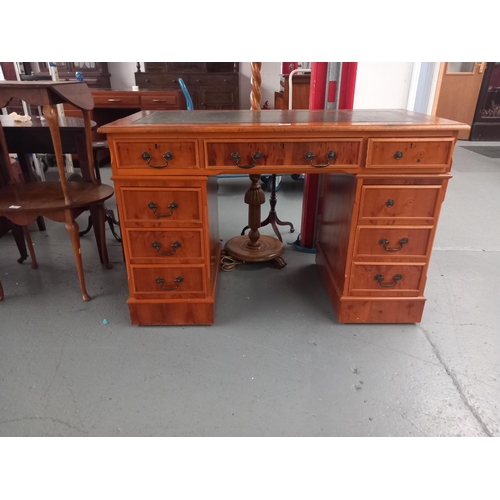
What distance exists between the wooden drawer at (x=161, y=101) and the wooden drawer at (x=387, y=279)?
347cm

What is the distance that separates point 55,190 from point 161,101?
107 inches

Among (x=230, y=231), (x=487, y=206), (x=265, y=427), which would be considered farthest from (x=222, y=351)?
(x=487, y=206)

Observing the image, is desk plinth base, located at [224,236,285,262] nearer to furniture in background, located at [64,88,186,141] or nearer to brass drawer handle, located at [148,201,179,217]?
brass drawer handle, located at [148,201,179,217]

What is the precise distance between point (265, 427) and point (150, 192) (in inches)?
39.6

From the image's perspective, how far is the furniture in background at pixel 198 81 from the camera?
→ 4.94 m

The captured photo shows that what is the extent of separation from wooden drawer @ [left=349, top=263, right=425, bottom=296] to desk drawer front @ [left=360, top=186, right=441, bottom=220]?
0.23 meters

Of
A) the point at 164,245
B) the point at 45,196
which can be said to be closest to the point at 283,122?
the point at 164,245

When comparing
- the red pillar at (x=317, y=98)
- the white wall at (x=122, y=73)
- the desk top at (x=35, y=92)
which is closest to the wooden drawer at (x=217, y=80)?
the white wall at (x=122, y=73)

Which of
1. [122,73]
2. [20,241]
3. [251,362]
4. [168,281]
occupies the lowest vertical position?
[251,362]

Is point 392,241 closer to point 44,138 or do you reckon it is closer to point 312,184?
point 312,184

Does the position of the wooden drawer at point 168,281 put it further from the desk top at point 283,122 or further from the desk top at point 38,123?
the desk top at point 38,123

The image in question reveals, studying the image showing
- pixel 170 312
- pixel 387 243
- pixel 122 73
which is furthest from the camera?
pixel 122 73

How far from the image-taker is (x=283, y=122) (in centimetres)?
159

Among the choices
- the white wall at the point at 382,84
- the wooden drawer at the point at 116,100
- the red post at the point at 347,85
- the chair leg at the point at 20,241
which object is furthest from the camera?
the wooden drawer at the point at 116,100
